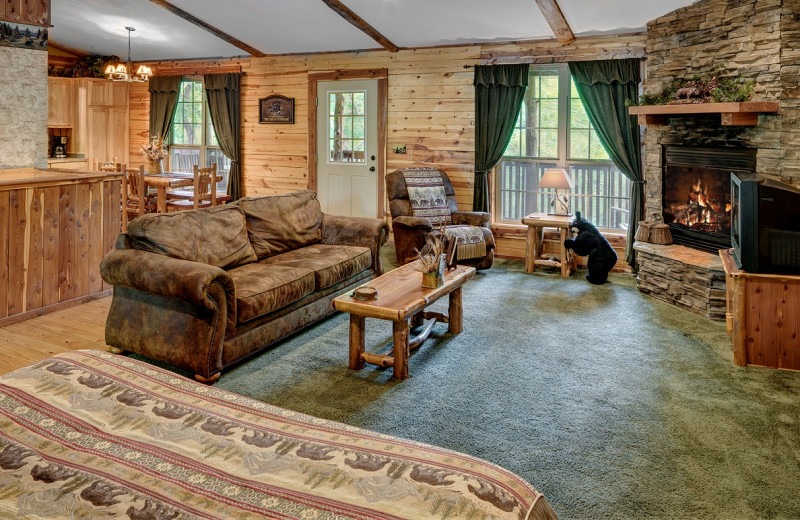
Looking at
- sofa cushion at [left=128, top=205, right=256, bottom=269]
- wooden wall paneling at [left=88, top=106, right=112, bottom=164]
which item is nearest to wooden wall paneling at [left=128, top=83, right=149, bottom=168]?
wooden wall paneling at [left=88, top=106, right=112, bottom=164]

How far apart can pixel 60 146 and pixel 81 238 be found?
16.1 ft

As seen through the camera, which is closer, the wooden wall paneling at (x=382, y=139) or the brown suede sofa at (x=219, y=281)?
the brown suede sofa at (x=219, y=281)

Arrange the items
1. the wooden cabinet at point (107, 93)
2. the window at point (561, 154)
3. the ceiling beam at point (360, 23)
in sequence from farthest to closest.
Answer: the wooden cabinet at point (107, 93), the window at point (561, 154), the ceiling beam at point (360, 23)

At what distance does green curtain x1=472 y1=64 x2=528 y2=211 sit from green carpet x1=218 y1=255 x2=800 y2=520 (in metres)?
2.37

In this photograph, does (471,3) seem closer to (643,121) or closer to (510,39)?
(510,39)

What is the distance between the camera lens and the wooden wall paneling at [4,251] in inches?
172

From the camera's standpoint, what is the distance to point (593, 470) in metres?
2.66

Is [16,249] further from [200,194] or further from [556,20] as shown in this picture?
[556,20]

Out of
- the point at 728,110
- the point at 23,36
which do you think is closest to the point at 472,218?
the point at 728,110

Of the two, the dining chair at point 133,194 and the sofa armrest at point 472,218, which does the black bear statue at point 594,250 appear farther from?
the dining chair at point 133,194

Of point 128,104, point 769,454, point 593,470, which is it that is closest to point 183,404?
point 593,470

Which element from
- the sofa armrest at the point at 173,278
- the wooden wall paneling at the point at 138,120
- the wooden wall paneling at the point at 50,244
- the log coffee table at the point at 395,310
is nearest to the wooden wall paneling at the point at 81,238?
the wooden wall paneling at the point at 50,244

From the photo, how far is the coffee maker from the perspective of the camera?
29.3 ft

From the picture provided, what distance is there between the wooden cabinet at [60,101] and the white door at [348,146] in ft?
12.5
